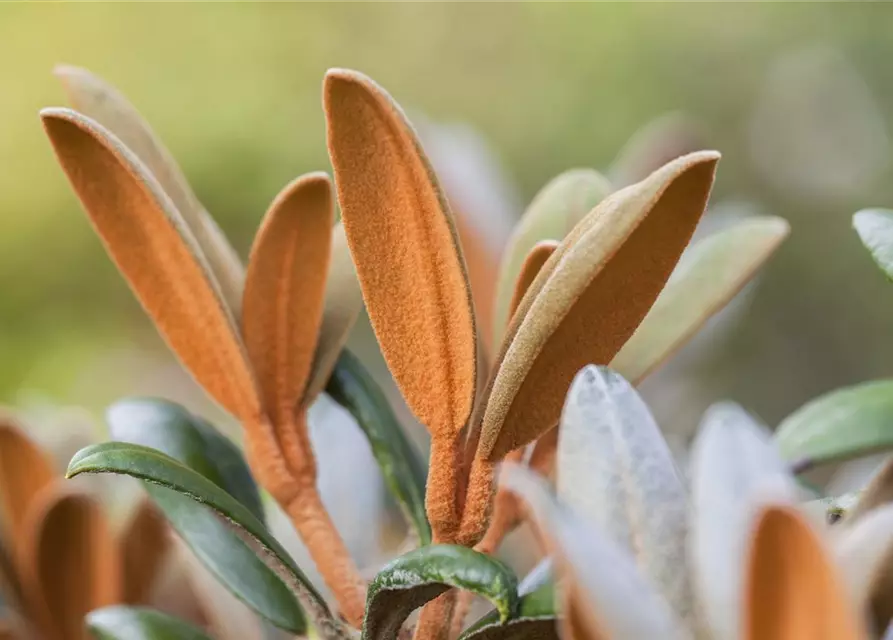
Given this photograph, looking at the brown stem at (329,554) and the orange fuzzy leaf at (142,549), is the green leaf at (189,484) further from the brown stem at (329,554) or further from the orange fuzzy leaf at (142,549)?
the orange fuzzy leaf at (142,549)

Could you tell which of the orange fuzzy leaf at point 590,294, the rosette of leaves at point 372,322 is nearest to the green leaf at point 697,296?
the rosette of leaves at point 372,322

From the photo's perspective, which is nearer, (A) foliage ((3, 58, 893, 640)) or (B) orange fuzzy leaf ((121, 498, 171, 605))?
(A) foliage ((3, 58, 893, 640))

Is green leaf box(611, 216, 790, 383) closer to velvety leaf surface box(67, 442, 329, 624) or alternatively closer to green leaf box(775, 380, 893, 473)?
green leaf box(775, 380, 893, 473)

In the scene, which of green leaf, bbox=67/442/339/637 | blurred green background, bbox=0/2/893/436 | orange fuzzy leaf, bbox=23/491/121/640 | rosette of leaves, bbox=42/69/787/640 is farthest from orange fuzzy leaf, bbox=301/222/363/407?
blurred green background, bbox=0/2/893/436

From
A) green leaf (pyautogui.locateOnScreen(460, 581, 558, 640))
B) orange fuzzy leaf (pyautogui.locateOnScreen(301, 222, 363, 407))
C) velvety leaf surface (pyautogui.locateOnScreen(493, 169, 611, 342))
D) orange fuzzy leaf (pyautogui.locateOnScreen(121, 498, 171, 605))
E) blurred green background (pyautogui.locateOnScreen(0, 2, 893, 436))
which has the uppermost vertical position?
blurred green background (pyautogui.locateOnScreen(0, 2, 893, 436))

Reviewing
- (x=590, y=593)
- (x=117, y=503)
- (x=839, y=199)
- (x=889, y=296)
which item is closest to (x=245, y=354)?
(x=590, y=593)

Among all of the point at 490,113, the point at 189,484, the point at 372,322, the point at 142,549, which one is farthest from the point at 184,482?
the point at 490,113

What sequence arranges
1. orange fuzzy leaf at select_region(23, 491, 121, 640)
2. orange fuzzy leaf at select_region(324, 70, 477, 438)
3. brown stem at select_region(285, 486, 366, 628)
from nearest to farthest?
orange fuzzy leaf at select_region(324, 70, 477, 438) < brown stem at select_region(285, 486, 366, 628) < orange fuzzy leaf at select_region(23, 491, 121, 640)
